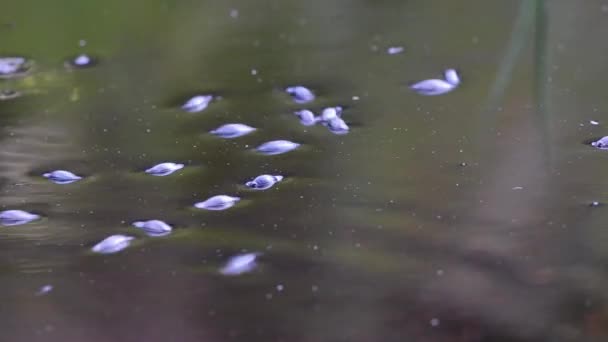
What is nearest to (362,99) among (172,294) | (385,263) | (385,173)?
(385,173)

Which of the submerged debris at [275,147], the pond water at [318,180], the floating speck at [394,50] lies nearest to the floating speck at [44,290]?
the pond water at [318,180]

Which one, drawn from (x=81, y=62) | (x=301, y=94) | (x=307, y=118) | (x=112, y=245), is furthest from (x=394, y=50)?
(x=112, y=245)

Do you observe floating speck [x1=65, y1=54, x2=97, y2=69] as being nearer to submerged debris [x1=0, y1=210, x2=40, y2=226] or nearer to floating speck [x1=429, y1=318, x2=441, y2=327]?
submerged debris [x1=0, y1=210, x2=40, y2=226]

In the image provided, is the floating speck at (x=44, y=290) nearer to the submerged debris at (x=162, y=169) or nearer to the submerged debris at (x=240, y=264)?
the submerged debris at (x=240, y=264)

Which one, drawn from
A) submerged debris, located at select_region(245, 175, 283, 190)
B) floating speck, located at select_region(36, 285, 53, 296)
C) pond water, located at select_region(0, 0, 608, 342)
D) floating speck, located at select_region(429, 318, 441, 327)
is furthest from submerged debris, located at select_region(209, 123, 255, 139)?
floating speck, located at select_region(429, 318, 441, 327)

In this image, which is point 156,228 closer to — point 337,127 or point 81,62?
point 337,127

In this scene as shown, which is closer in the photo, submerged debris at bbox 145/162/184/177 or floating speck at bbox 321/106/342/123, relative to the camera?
submerged debris at bbox 145/162/184/177

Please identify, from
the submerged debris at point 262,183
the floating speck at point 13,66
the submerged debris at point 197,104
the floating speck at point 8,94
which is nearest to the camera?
the submerged debris at point 262,183
